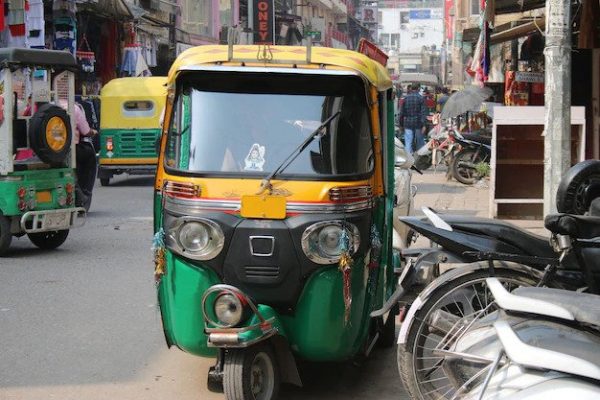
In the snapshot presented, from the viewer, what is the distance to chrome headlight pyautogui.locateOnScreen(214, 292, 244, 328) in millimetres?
4988

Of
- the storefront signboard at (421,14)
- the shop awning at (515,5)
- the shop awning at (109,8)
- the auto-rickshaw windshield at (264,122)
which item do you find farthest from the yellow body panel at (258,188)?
the storefront signboard at (421,14)

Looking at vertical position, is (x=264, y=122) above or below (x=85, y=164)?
above

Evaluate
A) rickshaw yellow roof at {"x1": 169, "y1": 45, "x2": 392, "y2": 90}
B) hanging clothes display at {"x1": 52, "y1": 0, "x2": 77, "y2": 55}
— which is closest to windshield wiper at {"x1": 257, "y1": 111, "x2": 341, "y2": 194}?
rickshaw yellow roof at {"x1": 169, "y1": 45, "x2": 392, "y2": 90}

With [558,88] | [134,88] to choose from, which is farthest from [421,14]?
[558,88]

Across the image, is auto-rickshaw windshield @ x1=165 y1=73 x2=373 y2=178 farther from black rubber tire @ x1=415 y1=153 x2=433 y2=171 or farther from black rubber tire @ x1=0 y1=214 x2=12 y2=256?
black rubber tire @ x1=415 y1=153 x2=433 y2=171

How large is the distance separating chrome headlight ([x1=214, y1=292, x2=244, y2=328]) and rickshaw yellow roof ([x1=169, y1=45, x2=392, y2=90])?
1.30 meters

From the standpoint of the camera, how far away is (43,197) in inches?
418

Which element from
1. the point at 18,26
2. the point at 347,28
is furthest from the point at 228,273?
the point at 347,28

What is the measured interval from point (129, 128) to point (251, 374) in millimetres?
14077

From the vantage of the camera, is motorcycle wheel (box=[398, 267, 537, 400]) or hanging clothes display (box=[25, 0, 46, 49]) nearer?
motorcycle wheel (box=[398, 267, 537, 400])

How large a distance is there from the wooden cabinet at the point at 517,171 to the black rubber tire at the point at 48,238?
553cm

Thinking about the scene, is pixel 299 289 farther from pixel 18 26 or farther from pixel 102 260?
pixel 18 26

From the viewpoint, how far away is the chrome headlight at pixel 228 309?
499 centimetres

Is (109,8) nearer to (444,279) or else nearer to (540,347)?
(444,279)
